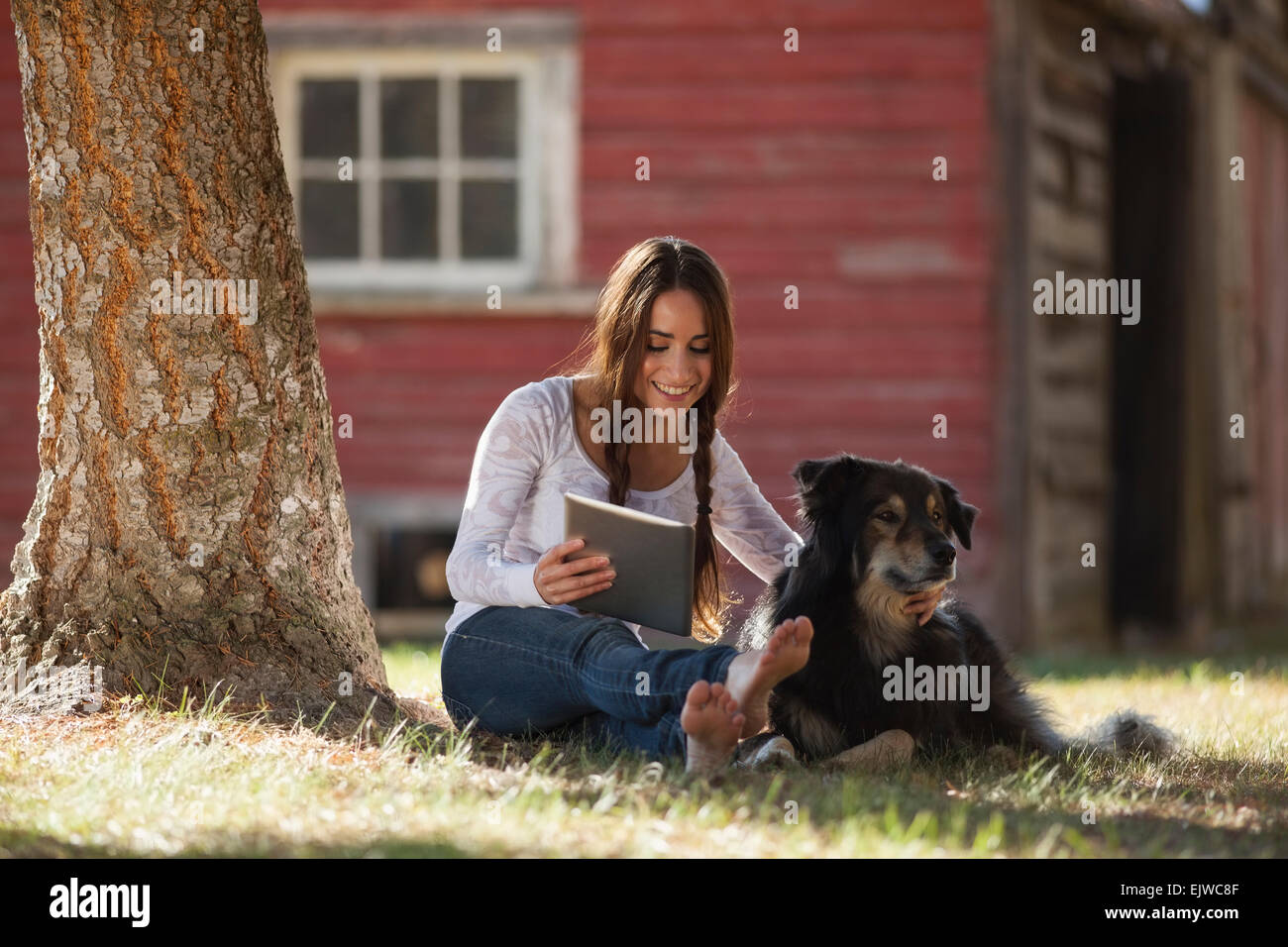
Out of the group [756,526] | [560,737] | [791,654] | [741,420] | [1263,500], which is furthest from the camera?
[1263,500]

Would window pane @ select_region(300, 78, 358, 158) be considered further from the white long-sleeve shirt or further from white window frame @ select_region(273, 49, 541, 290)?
the white long-sleeve shirt

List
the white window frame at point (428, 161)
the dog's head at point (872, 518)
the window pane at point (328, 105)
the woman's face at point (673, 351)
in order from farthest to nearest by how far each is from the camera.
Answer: the window pane at point (328, 105) → the white window frame at point (428, 161) → the woman's face at point (673, 351) → the dog's head at point (872, 518)

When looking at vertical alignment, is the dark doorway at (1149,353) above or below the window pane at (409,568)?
above

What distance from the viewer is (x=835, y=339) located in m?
7.70

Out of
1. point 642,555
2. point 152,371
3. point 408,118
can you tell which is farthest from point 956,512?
point 408,118

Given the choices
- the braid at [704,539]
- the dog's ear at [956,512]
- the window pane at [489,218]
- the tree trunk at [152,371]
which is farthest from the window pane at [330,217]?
the dog's ear at [956,512]

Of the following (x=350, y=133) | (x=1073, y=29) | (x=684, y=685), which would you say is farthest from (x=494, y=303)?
(x=684, y=685)

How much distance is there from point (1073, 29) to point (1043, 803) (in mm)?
6213

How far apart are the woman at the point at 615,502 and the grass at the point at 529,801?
0.42 ft

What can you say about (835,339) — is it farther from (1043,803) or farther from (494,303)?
(1043,803)

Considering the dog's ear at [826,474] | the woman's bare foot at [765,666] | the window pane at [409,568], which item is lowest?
the window pane at [409,568]

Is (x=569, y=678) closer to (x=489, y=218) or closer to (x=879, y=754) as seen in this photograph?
(x=879, y=754)

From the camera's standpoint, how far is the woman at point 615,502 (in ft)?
10.7

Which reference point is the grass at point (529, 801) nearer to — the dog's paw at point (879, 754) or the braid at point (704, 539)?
the dog's paw at point (879, 754)
